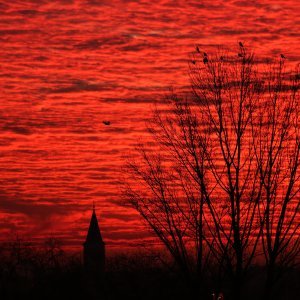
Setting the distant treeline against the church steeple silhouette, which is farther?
the church steeple silhouette

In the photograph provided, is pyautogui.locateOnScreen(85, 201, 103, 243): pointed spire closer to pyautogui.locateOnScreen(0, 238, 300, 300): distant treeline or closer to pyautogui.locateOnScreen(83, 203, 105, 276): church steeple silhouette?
pyautogui.locateOnScreen(83, 203, 105, 276): church steeple silhouette

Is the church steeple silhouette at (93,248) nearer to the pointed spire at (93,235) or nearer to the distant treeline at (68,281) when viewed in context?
the pointed spire at (93,235)

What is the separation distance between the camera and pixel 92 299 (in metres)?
109

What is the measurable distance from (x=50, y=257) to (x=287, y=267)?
2885 inches

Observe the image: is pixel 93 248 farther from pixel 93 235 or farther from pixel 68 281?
pixel 68 281

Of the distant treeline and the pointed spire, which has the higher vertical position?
the pointed spire

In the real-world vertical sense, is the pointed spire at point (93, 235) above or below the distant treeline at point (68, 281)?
above

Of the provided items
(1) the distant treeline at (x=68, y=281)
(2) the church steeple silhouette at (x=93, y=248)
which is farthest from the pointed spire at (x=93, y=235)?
(1) the distant treeline at (x=68, y=281)

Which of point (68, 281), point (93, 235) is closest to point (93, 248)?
point (93, 235)

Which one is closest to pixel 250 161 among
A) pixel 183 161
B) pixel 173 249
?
pixel 183 161

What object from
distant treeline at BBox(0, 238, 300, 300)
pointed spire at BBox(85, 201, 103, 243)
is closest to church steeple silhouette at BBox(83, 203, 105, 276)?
pointed spire at BBox(85, 201, 103, 243)

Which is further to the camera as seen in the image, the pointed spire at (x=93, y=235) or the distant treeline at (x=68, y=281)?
the pointed spire at (x=93, y=235)

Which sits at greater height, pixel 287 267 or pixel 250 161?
pixel 250 161

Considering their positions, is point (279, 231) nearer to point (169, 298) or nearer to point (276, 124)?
point (276, 124)
